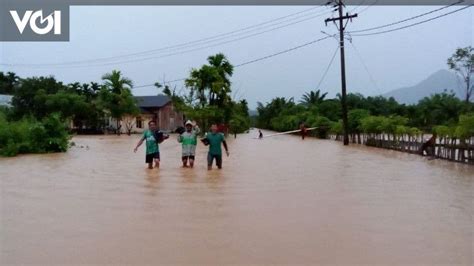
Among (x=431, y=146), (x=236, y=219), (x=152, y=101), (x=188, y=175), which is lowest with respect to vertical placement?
(x=236, y=219)

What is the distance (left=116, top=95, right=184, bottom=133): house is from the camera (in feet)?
194

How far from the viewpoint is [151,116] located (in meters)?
61.6

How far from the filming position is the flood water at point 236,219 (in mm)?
5434

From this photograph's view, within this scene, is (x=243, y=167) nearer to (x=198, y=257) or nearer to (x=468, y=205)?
(x=468, y=205)

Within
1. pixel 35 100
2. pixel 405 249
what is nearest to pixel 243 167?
pixel 405 249

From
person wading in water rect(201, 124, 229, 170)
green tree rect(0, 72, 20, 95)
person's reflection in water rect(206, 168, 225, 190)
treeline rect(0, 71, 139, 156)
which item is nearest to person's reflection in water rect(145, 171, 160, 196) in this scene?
person's reflection in water rect(206, 168, 225, 190)

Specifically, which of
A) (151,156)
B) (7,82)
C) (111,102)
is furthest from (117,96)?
(151,156)

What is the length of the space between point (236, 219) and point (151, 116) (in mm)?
55379

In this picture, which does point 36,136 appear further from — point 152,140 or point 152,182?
point 152,182

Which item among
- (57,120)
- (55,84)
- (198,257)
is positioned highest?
(55,84)

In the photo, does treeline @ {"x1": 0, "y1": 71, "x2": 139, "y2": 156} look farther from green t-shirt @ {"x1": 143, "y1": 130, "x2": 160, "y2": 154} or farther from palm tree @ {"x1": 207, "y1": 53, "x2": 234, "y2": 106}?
green t-shirt @ {"x1": 143, "y1": 130, "x2": 160, "y2": 154}

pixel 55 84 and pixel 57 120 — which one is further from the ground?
pixel 55 84

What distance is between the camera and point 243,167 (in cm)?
1533

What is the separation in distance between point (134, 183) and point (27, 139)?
13019 millimetres
